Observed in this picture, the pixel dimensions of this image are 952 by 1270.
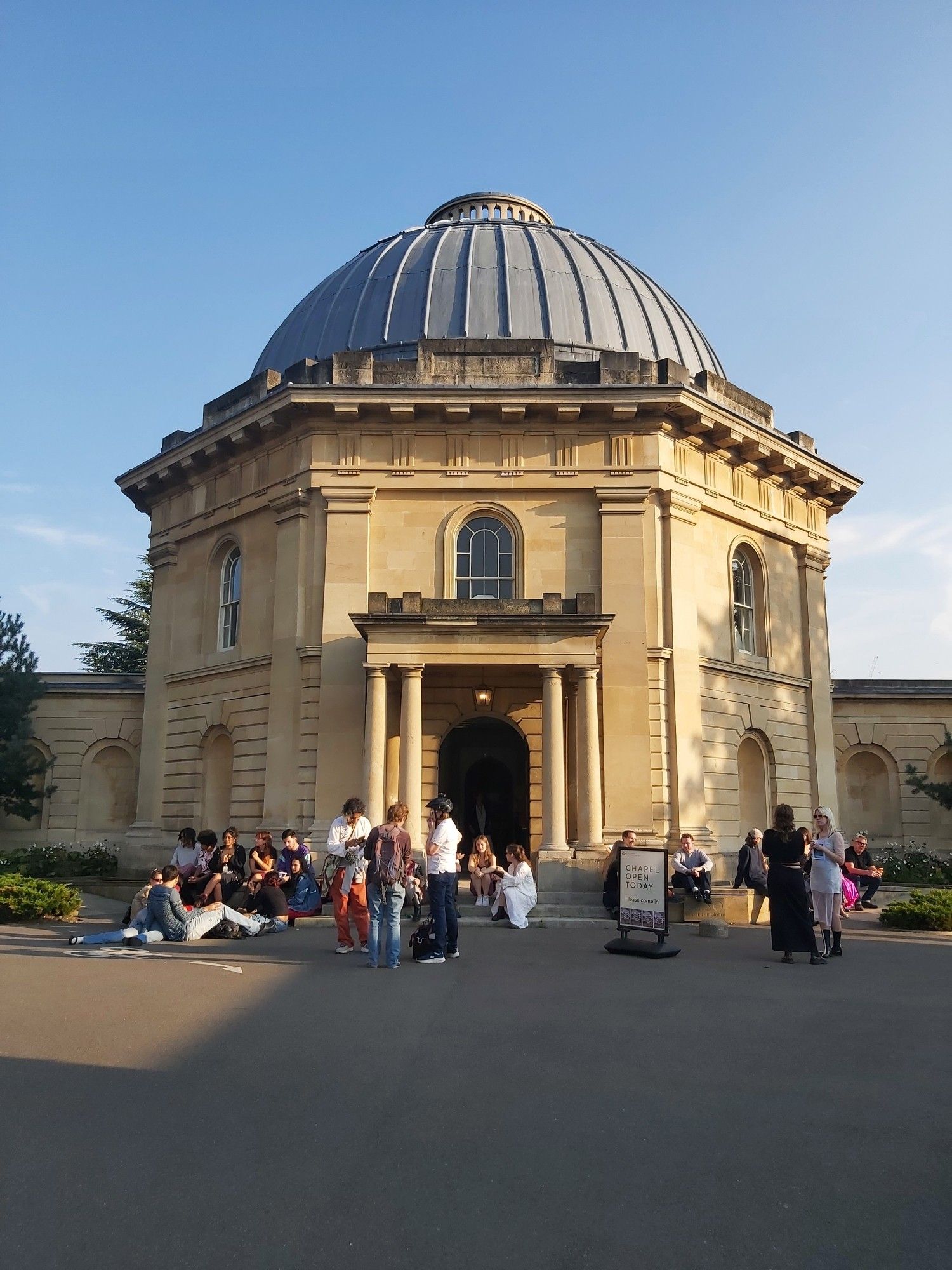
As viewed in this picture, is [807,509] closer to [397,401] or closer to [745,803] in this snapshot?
[745,803]

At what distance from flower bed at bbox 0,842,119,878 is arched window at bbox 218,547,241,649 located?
5959 mm

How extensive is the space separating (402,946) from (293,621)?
394 inches

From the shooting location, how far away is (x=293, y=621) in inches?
864

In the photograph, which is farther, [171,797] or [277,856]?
[171,797]

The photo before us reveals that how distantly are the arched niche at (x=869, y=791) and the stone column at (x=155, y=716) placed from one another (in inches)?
726

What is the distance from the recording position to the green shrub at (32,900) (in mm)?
16016

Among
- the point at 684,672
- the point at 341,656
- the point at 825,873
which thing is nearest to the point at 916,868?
the point at 684,672

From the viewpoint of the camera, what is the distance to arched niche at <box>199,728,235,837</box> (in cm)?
2431

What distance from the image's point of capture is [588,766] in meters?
19.2

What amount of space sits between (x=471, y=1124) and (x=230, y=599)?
20703 mm

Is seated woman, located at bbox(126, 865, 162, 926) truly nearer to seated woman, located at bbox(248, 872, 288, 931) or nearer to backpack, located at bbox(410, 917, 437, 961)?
seated woman, located at bbox(248, 872, 288, 931)

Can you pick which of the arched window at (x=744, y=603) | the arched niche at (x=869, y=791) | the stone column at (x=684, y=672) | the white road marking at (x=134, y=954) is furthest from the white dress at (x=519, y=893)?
the arched niche at (x=869, y=791)

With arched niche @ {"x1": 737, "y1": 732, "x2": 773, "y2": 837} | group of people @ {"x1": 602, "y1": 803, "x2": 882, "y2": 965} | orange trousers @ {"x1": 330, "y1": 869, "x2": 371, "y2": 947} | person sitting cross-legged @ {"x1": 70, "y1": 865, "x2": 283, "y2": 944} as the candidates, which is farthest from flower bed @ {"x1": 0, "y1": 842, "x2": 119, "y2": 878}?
arched niche @ {"x1": 737, "y1": 732, "x2": 773, "y2": 837}

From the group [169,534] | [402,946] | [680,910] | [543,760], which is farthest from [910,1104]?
[169,534]
